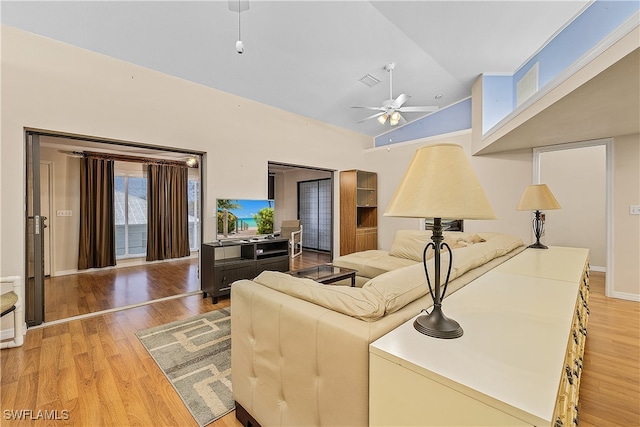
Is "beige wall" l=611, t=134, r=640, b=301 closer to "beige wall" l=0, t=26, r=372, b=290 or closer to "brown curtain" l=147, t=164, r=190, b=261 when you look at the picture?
"beige wall" l=0, t=26, r=372, b=290

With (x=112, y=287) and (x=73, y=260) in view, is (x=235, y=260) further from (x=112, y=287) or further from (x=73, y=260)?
(x=73, y=260)

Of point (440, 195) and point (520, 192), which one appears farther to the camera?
point (520, 192)

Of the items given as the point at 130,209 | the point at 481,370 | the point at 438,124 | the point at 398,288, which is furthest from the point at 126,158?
the point at 481,370

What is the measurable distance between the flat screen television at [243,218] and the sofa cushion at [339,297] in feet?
8.89

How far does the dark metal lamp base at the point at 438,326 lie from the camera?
882 millimetres

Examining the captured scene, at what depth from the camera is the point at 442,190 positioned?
0.88 metres

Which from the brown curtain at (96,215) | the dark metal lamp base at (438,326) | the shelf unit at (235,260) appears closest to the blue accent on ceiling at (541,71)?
the dark metal lamp base at (438,326)

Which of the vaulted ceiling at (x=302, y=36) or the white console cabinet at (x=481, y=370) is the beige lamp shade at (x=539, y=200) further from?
the white console cabinet at (x=481, y=370)

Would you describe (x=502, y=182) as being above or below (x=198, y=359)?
above

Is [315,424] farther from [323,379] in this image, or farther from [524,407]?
[524,407]

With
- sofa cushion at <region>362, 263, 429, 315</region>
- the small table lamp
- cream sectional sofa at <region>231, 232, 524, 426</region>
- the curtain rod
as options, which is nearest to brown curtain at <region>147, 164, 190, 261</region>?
the curtain rod

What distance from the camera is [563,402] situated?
771 mm

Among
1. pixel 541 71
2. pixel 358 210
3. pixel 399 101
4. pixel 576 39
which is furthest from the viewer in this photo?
pixel 358 210

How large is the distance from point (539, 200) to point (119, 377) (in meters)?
3.94
